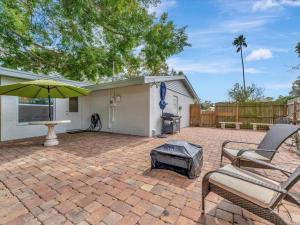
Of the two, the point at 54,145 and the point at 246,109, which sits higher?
the point at 246,109

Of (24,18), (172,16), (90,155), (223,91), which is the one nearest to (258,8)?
(172,16)

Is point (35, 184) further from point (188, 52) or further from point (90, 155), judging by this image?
point (188, 52)

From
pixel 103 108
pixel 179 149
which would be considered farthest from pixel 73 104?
pixel 179 149

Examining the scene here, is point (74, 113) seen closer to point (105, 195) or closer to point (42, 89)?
point (42, 89)

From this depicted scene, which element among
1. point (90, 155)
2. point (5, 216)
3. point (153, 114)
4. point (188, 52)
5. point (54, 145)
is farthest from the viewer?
point (188, 52)

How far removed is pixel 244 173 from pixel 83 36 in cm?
1215

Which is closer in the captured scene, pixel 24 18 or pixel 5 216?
pixel 5 216

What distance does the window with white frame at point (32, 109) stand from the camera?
6926mm

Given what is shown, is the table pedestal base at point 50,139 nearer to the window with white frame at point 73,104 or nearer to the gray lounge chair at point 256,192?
the window with white frame at point 73,104

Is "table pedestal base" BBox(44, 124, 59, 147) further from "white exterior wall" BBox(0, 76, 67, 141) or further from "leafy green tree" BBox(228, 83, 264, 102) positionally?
"leafy green tree" BBox(228, 83, 264, 102)

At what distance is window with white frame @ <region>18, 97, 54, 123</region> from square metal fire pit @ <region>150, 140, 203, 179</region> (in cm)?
665

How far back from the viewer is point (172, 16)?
11680mm

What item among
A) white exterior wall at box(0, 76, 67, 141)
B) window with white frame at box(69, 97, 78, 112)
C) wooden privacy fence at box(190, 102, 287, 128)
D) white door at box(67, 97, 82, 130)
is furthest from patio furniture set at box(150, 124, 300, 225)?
wooden privacy fence at box(190, 102, 287, 128)

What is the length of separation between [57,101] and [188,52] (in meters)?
10.3
